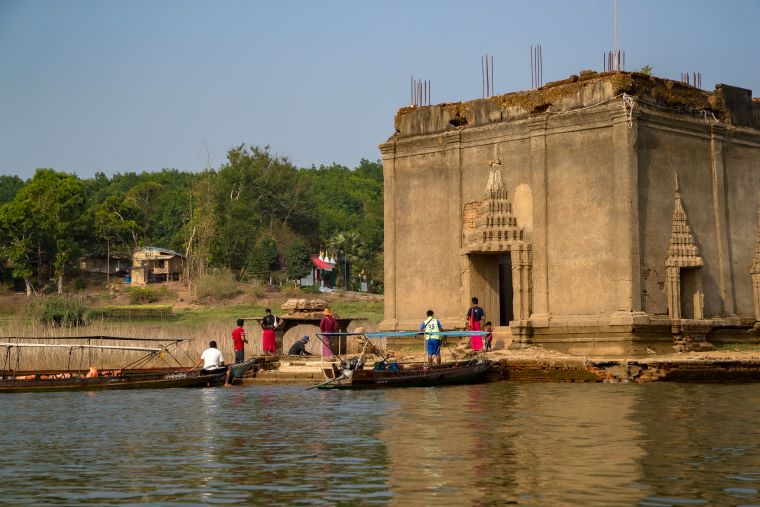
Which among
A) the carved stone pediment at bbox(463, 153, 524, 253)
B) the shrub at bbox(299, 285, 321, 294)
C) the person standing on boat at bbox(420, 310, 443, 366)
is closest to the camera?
the person standing on boat at bbox(420, 310, 443, 366)

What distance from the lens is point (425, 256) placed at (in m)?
31.5

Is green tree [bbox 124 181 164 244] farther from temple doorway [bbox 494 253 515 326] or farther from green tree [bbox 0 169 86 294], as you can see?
temple doorway [bbox 494 253 515 326]

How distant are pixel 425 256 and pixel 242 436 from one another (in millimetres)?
16282

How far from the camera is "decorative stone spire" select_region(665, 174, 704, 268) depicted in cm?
2791

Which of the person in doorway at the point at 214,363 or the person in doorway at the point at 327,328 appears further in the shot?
the person in doorway at the point at 327,328

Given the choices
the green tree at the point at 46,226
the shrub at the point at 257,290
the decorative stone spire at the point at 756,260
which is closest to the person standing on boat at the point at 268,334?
the decorative stone spire at the point at 756,260

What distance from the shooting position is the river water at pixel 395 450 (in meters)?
10.9

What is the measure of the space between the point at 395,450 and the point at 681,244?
16.3 meters

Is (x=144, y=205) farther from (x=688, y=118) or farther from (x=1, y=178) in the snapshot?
(x=688, y=118)

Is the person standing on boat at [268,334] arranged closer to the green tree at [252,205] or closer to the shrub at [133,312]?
the shrub at [133,312]

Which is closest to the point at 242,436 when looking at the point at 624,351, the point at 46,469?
the point at 46,469

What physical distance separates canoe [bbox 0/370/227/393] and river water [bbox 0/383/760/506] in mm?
3627

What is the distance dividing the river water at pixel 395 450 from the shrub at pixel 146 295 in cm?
5253

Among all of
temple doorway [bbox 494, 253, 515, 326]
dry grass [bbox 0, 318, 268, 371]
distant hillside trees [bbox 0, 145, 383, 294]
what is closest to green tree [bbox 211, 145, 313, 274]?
distant hillside trees [bbox 0, 145, 383, 294]
